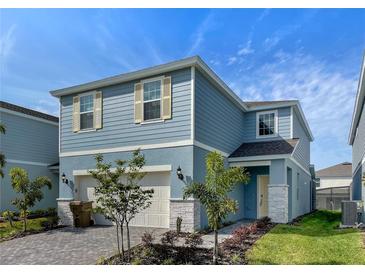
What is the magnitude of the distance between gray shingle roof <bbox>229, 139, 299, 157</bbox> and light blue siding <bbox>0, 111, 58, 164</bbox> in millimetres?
10965

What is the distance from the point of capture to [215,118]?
41.7ft

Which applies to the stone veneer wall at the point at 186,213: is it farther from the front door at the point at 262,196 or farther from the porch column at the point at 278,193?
the front door at the point at 262,196

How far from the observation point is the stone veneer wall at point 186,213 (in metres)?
10.5

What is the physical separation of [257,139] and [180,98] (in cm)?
597

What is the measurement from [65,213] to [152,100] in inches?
234

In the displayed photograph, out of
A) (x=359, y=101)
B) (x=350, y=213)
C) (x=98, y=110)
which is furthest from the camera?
(x=359, y=101)

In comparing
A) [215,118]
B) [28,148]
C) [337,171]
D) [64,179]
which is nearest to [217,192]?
[215,118]

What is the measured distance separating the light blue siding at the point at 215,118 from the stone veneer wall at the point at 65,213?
6250 millimetres

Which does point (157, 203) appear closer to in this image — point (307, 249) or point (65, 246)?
point (65, 246)

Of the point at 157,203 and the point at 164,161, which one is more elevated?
the point at 164,161

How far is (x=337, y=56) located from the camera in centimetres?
1094

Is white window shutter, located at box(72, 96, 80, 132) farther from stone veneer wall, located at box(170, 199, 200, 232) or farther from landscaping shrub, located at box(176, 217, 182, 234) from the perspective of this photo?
landscaping shrub, located at box(176, 217, 182, 234)

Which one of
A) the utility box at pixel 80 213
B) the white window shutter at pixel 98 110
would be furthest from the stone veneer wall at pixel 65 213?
the white window shutter at pixel 98 110

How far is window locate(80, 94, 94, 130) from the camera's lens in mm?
Answer: 13508
